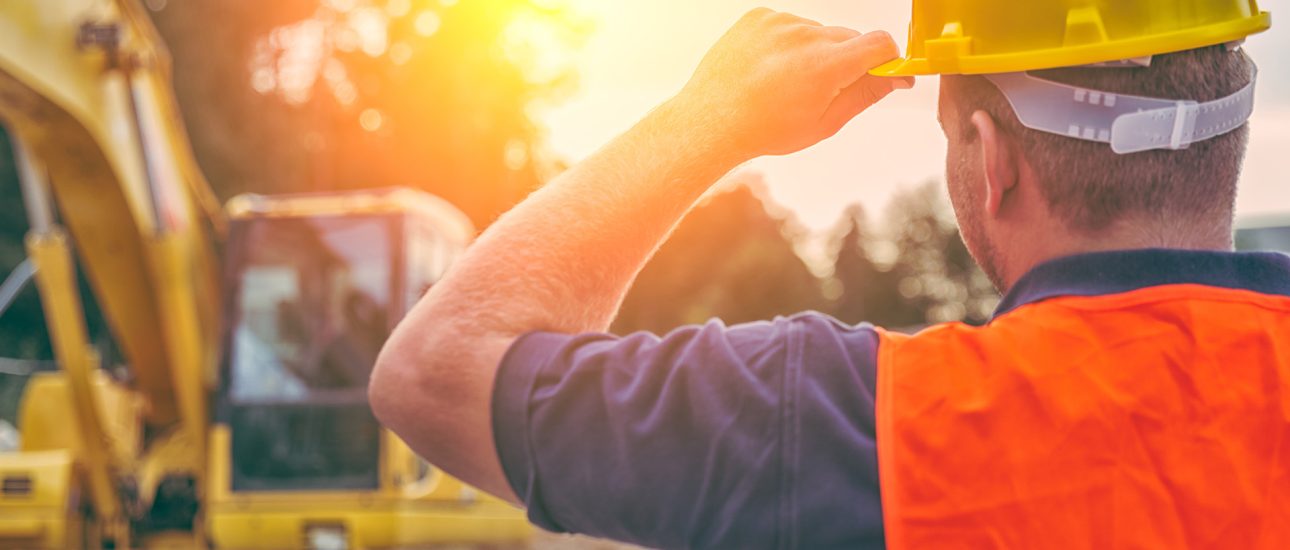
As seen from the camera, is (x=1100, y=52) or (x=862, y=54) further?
(x=862, y=54)

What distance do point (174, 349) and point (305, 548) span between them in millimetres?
1563

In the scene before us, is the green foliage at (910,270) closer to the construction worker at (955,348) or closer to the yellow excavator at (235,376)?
the yellow excavator at (235,376)

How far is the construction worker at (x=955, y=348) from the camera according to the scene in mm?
1239

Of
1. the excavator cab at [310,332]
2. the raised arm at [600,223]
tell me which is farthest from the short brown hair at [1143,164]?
the excavator cab at [310,332]

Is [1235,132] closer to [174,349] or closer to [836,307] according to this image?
[174,349]

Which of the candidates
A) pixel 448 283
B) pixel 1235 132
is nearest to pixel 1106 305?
pixel 1235 132

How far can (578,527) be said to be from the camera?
4.62ft

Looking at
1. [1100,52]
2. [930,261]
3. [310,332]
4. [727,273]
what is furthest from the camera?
[930,261]

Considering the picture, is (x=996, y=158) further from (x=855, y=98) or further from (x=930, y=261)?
(x=930, y=261)

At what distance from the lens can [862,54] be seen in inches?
57.1

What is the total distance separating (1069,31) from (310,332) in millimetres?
7783

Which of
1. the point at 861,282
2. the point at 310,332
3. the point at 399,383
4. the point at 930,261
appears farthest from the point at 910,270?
the point at 399,383

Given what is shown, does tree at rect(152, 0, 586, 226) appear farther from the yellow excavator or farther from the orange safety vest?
the orange safety vest

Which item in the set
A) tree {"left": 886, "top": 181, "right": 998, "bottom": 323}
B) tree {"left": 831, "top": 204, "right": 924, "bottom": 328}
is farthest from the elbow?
tree {"left": 886, "top": 181, "right": 998, "bottom": 323}
